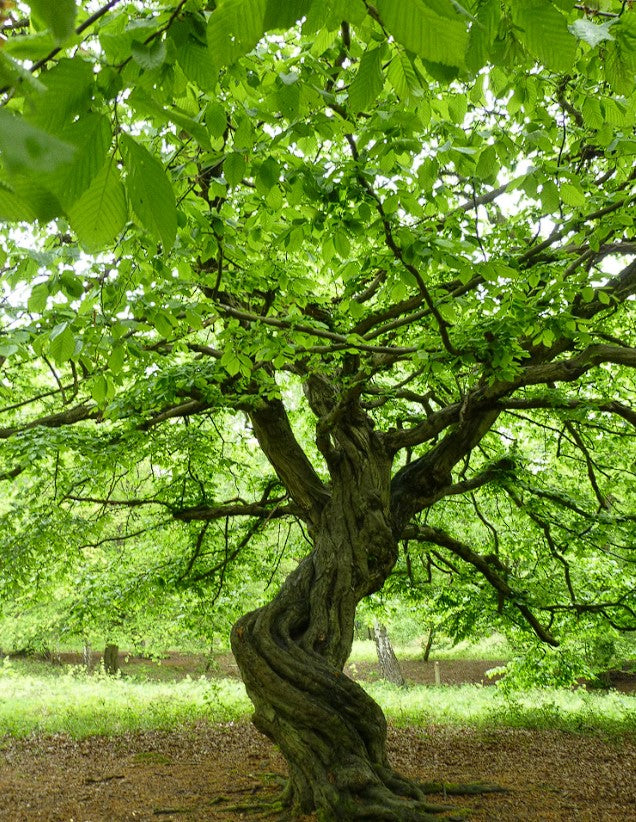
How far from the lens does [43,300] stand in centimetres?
250

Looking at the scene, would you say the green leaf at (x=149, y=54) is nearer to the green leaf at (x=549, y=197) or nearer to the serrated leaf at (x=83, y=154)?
the serrated leaf at (x=83, y=154)

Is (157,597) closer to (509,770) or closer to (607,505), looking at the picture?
(509,770)

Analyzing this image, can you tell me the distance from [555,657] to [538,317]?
5829 mm

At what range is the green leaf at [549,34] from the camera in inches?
45.6

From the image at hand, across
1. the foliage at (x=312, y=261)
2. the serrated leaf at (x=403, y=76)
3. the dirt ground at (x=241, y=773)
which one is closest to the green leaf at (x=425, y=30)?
the foliage at (x=312, y=261)

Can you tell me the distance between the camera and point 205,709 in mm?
11977

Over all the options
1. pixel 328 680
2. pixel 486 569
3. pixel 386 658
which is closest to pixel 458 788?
pixel 328 680

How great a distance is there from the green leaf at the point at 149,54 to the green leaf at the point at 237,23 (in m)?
0.10

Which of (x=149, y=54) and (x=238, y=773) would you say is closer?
(x=149, y=54)

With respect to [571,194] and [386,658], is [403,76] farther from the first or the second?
[386,658]

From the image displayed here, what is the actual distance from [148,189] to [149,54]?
0.93ft

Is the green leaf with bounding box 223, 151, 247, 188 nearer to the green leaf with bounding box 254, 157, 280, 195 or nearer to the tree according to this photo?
the tree

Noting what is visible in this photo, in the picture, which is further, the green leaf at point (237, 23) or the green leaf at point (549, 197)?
the green leaf at point (549, 197)

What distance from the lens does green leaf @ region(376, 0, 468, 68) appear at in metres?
0.81
